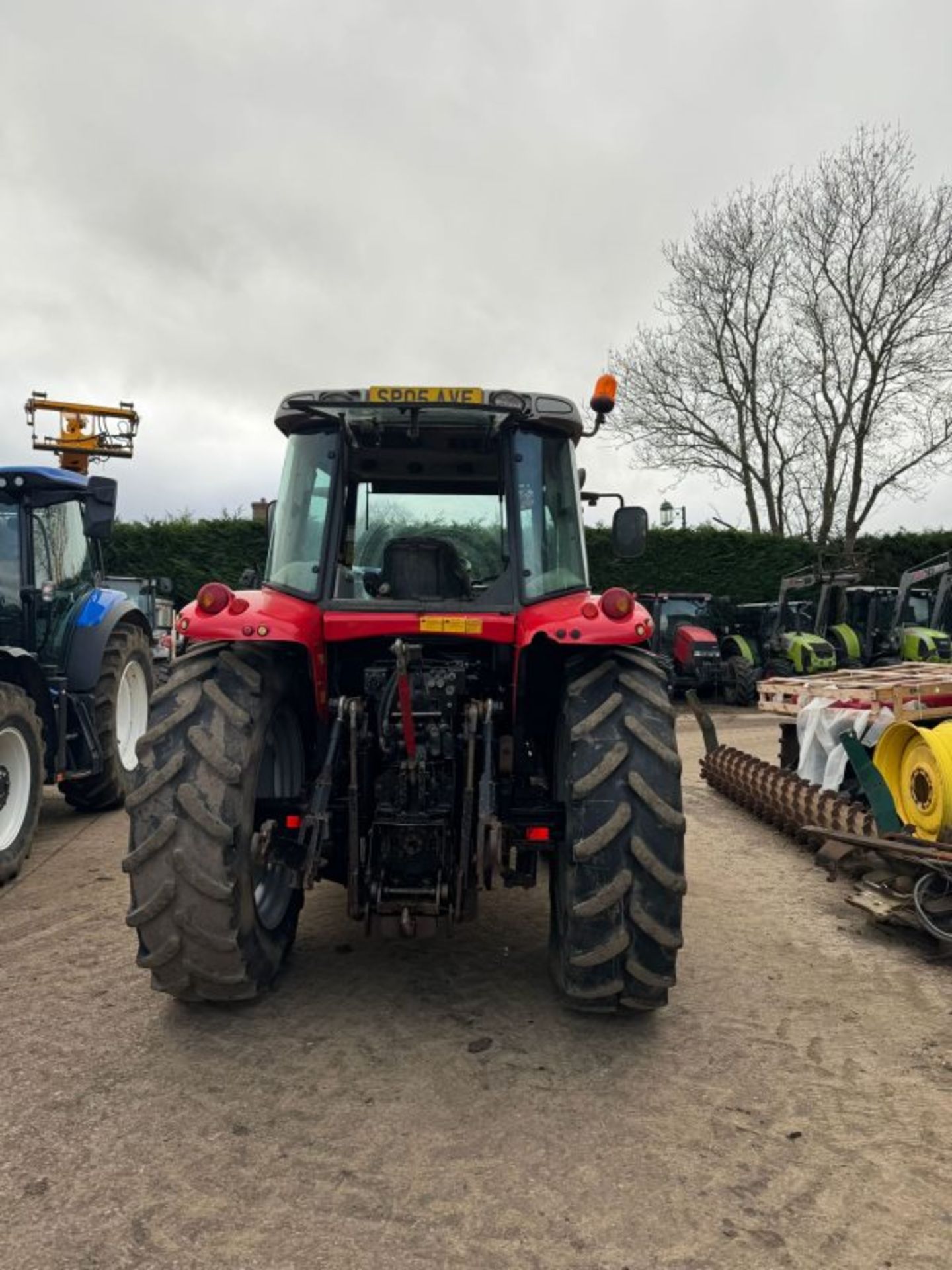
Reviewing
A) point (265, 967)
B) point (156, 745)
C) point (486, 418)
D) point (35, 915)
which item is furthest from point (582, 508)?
point (35, 915)

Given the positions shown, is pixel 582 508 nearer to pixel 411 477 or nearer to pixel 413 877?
pixel 411 477

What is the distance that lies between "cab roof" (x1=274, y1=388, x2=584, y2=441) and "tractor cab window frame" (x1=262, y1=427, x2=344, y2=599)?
76mm

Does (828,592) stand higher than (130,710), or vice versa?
(828,592)

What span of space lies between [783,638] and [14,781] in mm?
13347

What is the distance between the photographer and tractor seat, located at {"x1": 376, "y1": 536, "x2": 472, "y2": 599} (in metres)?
3.73

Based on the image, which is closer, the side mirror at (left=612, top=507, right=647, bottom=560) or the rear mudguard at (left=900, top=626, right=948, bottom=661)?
the side mirror at (left=612, top=507, right=647, bottom=560)

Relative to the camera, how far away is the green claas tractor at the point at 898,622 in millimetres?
14828

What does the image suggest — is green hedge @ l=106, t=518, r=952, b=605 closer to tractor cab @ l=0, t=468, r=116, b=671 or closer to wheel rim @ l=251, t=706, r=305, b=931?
tractor cab @ l=0, t=468, r=116, b=671

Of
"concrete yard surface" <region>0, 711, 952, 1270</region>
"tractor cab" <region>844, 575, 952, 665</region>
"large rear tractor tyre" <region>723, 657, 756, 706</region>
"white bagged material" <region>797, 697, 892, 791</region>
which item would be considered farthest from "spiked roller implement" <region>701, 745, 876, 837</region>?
"tractor cab" <region>844, 575, 952, 665</region>

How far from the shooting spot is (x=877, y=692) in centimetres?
590

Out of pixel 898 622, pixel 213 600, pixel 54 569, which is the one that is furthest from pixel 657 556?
pixel 213 600

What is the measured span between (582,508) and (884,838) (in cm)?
236

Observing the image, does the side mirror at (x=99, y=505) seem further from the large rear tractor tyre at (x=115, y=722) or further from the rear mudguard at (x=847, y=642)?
→ the rear mudguard at (x=847, y=642)

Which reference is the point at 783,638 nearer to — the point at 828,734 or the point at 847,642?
the point at 847,642
